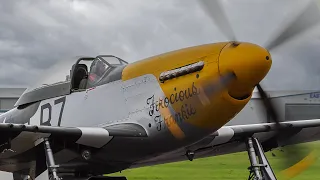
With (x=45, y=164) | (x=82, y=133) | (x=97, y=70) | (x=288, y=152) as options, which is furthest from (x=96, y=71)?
(x=288, y=152)

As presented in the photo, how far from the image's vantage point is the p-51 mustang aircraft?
5.51m

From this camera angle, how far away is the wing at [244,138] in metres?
7.11

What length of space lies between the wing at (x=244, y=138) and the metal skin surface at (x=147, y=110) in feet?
2.38

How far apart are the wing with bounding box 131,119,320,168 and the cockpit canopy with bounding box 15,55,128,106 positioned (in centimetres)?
140

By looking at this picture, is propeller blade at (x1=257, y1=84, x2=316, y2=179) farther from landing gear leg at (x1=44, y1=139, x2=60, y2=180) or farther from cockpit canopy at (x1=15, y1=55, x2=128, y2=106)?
landing gear leg at (x1=44, y1=139, x2=60, y2=180)

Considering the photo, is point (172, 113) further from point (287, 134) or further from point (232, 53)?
point (287, 134)

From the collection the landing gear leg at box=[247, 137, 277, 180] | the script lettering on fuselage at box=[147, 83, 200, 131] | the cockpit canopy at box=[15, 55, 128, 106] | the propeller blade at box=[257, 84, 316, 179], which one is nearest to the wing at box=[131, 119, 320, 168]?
the propeller blade at box=[257, 84, 316, 179]

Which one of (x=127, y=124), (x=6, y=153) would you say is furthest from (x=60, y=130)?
(x=6, y=153)

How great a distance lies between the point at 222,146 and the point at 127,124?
2307 mm

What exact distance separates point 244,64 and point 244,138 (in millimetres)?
2641

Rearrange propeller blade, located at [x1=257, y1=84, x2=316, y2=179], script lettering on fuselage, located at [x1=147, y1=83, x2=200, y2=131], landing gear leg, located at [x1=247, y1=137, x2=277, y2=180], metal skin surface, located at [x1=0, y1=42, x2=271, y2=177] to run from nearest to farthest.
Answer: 1. metal skin surface, located at [x1=0, y1=42, x2=271, y2=177]
2. script lettering on fuselage, located at [x1=147, y1=83, x2=200, y2=131]
3. propeller blade, located at [x1=257, y1=84, x2=316, y2=179]
4. landing gear leg, located at [x1=247, y1=137, x2=277, y2=180]

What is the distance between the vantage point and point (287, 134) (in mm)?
8047

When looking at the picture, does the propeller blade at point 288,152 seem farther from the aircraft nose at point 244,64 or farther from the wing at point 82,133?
the wing at point 82,133

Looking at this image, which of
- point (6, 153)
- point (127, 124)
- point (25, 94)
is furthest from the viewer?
point (25, 94)
